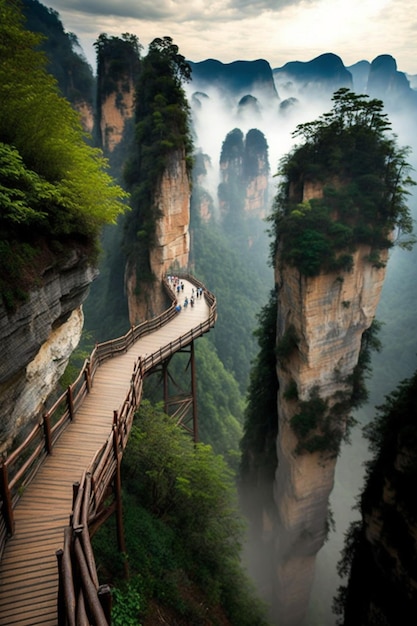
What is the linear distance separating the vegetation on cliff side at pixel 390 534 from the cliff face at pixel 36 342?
9784 millimetres

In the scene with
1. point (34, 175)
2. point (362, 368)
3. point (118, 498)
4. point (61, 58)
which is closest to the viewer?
point (34, 175)

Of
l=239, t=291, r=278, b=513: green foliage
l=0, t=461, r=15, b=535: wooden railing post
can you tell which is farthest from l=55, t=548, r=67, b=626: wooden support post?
l=239, t=291, r=278, b=513: green foliage

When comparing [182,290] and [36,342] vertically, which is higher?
[36,342]

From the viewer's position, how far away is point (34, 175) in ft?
25.7

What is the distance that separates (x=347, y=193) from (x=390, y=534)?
13953 millimetres

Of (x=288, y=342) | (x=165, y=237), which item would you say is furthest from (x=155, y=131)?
(x=288, y=342)

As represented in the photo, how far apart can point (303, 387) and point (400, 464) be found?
28.3ft

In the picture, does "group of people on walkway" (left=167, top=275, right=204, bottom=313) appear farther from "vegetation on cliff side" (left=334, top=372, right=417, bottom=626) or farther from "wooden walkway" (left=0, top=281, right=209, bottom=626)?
"vegetation on cliff side" (left=334, top=372, right=417, bottom=626)

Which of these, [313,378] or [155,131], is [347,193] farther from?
[155,131]

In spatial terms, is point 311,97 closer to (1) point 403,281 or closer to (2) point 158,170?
(1) point 403,281

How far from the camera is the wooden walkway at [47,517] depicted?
537cm

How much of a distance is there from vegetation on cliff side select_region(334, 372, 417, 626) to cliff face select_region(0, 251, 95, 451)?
9784 mm

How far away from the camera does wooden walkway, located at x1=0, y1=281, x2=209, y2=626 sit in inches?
211

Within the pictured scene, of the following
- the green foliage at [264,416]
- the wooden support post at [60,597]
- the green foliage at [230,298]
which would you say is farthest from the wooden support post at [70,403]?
the green foliage at [230,298]
